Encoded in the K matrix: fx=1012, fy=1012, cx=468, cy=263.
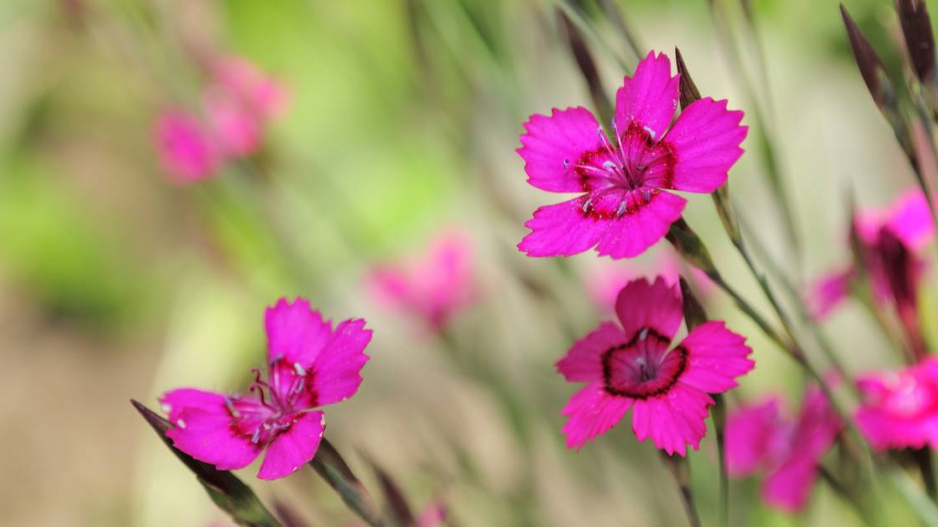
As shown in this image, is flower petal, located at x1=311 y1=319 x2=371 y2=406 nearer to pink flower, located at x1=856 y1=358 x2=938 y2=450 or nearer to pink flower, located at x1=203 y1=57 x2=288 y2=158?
pink flower, located at x1=856 y1=358 x2=938 y2=450

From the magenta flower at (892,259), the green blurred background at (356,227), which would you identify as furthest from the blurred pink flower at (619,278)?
the magenta flower at (892,259)

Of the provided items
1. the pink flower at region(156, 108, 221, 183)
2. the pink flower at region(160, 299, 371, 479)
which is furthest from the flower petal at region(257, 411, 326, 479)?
the pink flower at region(156, 108, 221, 183)

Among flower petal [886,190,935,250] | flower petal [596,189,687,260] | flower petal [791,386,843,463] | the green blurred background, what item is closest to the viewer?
flower petal [596,189,687,260]

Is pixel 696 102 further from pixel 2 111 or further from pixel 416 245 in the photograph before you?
pixel 2 111

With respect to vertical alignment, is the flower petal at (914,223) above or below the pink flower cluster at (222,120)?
below

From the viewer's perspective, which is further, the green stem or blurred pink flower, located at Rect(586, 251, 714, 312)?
blurred pink flower, located at Rect(586, 251, 714, 312)

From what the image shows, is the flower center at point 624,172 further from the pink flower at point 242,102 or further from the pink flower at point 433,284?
the pink flower at point 242,102

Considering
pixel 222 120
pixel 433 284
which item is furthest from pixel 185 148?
pixel 433 284
